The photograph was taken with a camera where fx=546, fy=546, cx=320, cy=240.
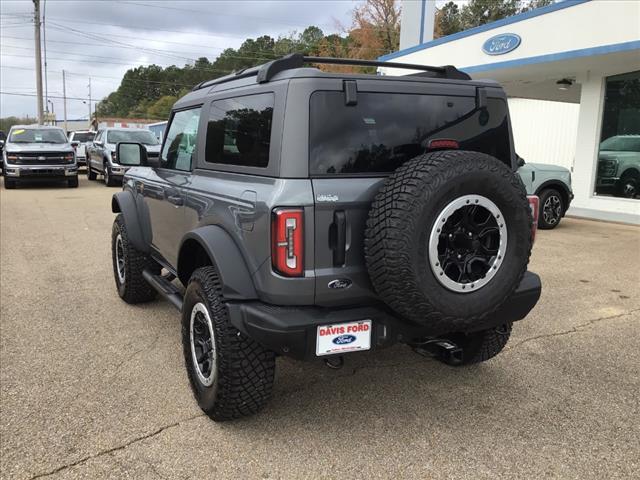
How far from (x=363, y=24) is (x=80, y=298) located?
41.1 meters

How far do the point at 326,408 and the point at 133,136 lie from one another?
50.7 feet

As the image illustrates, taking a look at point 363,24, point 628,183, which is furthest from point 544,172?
point 363,24

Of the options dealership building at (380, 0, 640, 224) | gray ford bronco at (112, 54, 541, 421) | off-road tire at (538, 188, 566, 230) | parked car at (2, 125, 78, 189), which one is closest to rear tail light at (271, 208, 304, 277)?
gray ford bronco at (112, 54, 541, 421)

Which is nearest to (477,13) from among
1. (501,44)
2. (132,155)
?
(501,44)

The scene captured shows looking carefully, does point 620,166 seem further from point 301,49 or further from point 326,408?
point 301,49

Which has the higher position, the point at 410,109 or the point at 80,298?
the point at 410,109

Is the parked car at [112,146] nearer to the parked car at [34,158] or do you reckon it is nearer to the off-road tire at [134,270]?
the parked car at [34,158]

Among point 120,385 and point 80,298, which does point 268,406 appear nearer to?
point 120,385

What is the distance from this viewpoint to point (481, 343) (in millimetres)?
3656

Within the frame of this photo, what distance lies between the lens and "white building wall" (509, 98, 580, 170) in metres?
19.4

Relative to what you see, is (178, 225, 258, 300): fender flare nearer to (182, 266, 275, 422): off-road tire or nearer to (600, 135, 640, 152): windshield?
(182, 266, 275, 422): off-road tire

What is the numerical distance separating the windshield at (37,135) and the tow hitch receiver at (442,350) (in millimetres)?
16160

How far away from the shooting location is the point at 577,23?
10508 millimetres

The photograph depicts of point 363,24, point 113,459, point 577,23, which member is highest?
point 363,24
